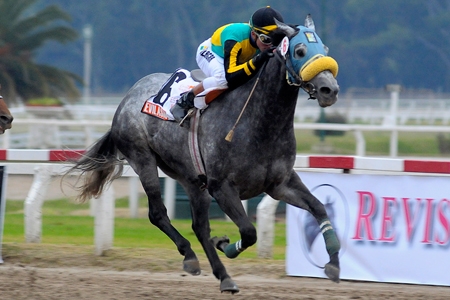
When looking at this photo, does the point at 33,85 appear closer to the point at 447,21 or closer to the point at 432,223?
the point at 432,223

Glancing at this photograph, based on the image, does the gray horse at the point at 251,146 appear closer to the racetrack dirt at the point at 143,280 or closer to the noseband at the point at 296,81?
the noseband at the point at 296,81

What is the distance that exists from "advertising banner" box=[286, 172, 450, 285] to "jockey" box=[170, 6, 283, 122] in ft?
3.97

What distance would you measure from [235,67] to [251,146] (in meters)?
0.56

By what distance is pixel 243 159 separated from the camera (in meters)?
5.52

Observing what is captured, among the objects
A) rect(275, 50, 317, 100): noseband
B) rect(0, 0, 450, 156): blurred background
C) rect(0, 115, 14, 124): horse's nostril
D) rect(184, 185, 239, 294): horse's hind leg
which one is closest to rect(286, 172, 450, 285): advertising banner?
rect(184, 185, 239, 294): horse's hind leg

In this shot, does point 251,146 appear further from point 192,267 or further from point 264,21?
point 192,267

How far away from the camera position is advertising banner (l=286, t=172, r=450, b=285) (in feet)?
20.9

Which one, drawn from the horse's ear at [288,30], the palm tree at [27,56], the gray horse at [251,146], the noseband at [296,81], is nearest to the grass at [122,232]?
the gray horse at [251,146]

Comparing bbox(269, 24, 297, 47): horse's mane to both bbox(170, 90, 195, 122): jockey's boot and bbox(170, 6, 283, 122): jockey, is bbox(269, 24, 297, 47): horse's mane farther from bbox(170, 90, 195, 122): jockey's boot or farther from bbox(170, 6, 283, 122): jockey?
bbox(170, 90, 195, 122): jockey's boot

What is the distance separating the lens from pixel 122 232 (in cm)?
882

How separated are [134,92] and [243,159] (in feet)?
5.32

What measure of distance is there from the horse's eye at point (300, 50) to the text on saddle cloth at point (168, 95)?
1222mm

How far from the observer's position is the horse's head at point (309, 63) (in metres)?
4.91

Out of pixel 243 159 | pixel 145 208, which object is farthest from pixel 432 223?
pixel 145 208
